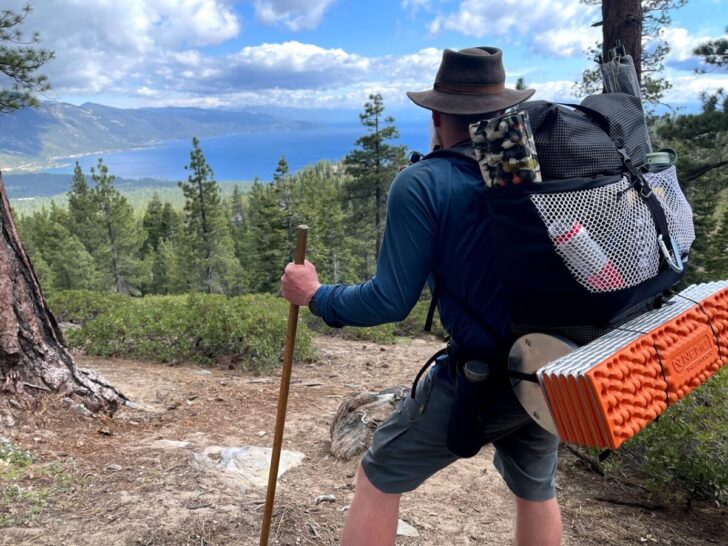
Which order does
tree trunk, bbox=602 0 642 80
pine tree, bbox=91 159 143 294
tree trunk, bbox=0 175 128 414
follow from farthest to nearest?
pine tree, bbox=91 159 143 294 → tree trunk, bbox=602 0 642 80 → tree trunk, bbox=0 175 128 414

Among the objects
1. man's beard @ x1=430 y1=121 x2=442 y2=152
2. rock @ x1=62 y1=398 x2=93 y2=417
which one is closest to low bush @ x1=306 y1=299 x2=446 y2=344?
rock @ x1=62 y1=398 x2=93 y2=417

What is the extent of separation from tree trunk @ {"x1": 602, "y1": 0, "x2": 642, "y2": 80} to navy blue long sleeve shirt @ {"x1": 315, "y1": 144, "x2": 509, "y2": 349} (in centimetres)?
477

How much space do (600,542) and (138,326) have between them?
6.73m

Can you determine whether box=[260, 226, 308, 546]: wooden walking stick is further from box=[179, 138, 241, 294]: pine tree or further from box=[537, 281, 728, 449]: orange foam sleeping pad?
box=[179, 138, 241, 294]: pine tree

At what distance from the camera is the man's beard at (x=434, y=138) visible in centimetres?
212

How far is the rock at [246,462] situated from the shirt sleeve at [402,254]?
7.35 feet

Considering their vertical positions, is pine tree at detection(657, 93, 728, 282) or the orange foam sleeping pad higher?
pine tree at detection(657, 93, 728, 282)

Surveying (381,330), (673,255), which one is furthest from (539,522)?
(381,330)

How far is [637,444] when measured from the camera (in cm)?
406

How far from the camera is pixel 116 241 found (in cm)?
4775

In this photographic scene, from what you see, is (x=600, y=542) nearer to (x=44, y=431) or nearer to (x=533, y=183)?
(x=533, y=183)

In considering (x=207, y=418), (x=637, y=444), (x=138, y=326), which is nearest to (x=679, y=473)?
(x=637, y=444)

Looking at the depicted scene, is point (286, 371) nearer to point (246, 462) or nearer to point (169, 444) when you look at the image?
point (246, 462)

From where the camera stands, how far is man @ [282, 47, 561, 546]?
1.83 m
